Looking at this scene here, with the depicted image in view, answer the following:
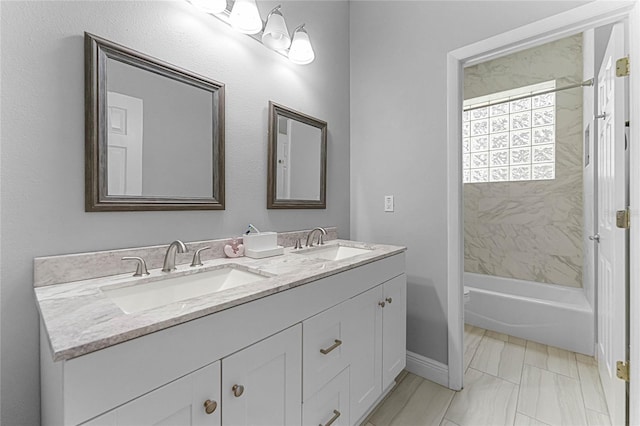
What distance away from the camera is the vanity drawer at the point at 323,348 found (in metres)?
1.06

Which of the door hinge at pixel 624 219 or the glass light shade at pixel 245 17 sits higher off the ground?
the glass light shade at pixel 245 17

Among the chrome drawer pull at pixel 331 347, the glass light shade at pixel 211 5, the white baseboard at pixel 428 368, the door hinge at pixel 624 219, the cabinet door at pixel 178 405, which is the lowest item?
the white baseboard at pixel 428 368

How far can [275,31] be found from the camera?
1549 millimetres

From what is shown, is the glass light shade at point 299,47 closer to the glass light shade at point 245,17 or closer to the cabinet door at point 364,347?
the glass light shade at point 245,17

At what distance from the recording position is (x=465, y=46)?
1.71 metres

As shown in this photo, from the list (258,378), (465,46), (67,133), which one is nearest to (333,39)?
(465,46)

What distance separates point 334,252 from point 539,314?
5.80ft

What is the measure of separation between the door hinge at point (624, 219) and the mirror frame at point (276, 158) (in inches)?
60.2

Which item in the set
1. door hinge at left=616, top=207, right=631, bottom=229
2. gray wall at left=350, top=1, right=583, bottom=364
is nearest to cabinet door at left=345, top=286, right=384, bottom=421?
gray wall at left=350, top=1, right=583, bottom=364

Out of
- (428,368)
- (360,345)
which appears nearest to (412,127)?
(360,345)

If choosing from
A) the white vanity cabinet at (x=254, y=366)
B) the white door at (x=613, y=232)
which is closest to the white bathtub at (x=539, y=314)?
the white door at (x=613, y=232)

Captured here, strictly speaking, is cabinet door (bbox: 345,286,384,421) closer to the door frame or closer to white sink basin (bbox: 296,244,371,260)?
white sink basin (bbox: 296,244,371,260)

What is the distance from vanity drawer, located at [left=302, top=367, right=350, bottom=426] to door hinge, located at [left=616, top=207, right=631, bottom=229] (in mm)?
1401

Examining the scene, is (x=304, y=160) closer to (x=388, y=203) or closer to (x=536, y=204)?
(x=388, y=203)
